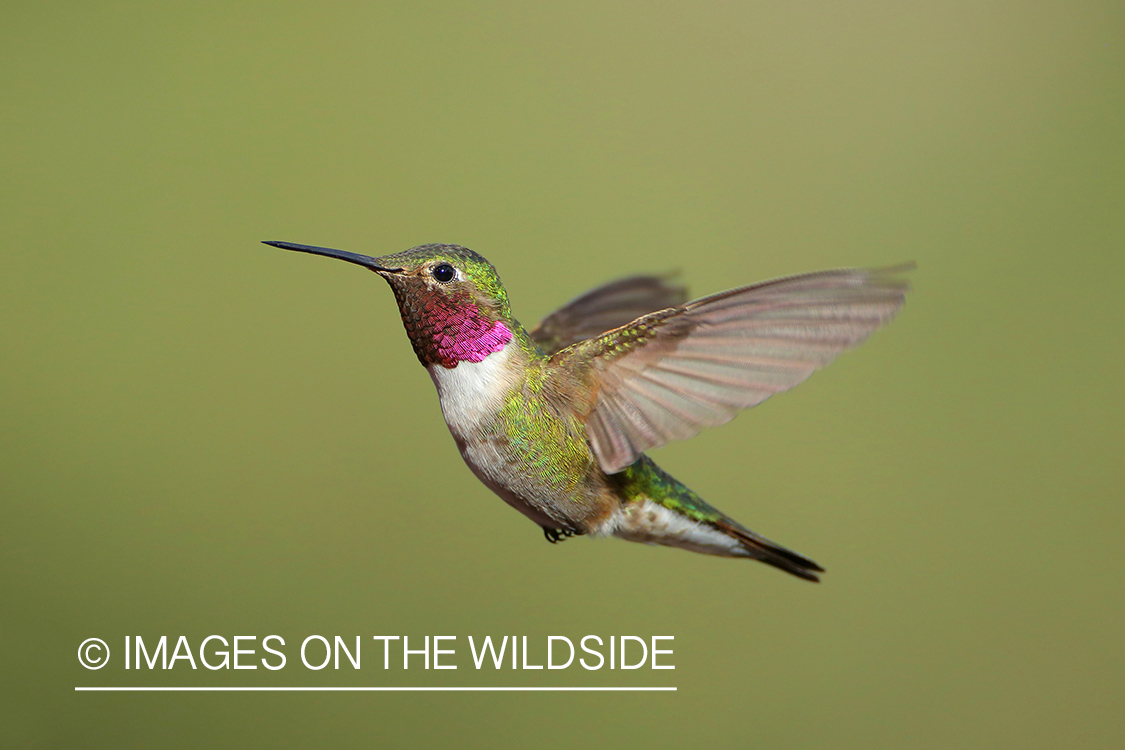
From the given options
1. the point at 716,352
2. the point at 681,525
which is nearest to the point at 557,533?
the point at 681,525

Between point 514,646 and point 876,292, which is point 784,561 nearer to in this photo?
point 876,292

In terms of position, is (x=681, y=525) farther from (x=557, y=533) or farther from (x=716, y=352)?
(x=716, y=352)

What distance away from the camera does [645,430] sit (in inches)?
27.5

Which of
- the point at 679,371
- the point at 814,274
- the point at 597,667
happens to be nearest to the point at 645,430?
the point at 679,371

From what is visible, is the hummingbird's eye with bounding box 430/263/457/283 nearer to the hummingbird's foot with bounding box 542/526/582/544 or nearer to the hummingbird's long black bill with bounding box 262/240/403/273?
the hummingbird's long black bill with bounding box 262/240/403/273

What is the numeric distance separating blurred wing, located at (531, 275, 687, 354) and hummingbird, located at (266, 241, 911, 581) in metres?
0.23

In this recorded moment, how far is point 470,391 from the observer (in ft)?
2.33

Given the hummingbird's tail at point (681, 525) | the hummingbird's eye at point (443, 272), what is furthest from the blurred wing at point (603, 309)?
the hummingbird's eye at point (443, 272)

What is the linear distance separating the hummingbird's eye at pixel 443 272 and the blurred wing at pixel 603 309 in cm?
31

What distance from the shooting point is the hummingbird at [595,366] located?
62cm

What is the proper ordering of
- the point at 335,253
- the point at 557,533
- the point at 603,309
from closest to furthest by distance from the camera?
1. the point at 335,253
2. the point at 557,533
3. the point at 603,309

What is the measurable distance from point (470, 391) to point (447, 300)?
0.24 feet

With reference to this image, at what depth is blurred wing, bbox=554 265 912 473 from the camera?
60 cm

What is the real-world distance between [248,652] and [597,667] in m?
0.52
